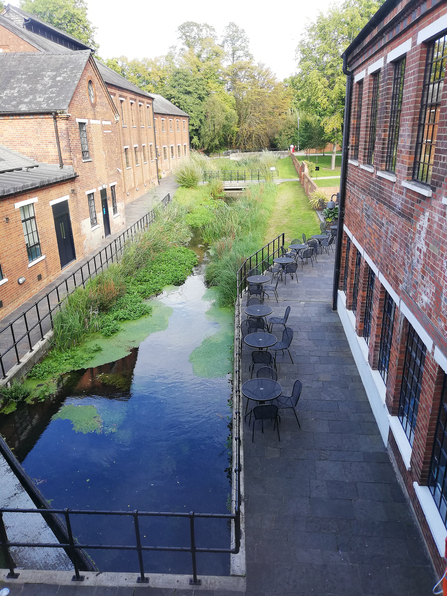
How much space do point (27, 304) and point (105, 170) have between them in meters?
9.49

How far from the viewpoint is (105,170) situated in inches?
790

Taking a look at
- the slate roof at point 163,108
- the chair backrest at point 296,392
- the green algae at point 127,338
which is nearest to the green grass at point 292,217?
the green algae at point 127,338

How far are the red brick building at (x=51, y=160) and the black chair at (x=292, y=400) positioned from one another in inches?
327

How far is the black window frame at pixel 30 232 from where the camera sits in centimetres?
1309

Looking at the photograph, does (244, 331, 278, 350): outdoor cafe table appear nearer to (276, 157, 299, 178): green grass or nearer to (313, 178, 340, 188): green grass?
(313, 178, 340, 188): green grass

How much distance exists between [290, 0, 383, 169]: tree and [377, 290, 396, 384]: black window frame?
28.8 m

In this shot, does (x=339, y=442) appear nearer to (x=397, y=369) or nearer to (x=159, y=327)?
(x=397, y=369)

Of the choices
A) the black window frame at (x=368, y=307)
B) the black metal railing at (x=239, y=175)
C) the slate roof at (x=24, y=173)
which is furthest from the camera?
the black metal railing at (x=239, y=175)

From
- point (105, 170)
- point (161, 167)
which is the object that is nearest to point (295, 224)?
point (105, 170)

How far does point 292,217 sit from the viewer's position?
23.7m

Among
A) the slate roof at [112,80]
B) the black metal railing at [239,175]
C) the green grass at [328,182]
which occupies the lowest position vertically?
the green grass at [328,182]

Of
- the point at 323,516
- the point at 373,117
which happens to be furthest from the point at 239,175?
the point at 323,516

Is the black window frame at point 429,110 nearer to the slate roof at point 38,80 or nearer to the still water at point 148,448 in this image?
the still water at point 148,448

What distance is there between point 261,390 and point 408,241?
11.5 ft
